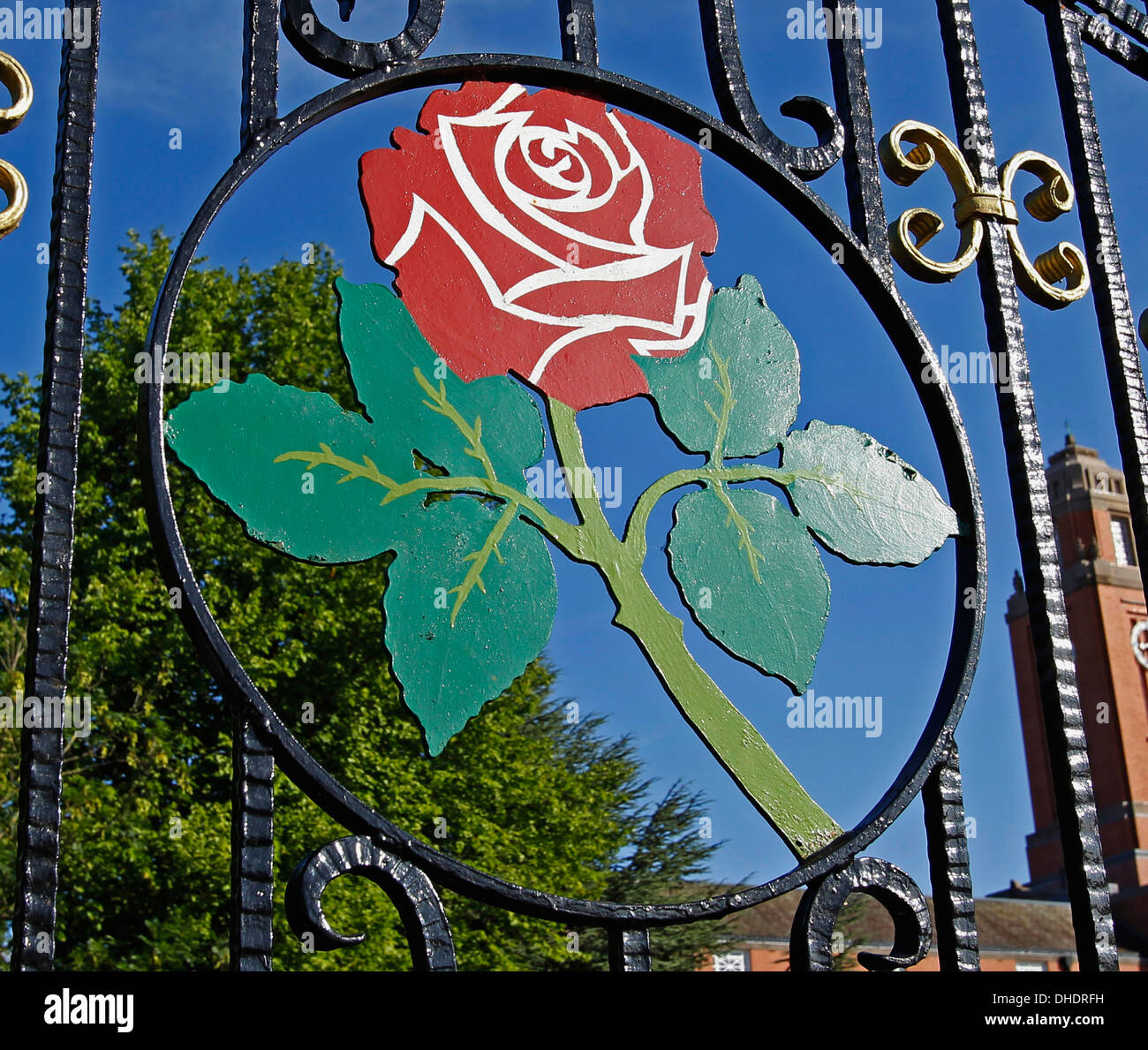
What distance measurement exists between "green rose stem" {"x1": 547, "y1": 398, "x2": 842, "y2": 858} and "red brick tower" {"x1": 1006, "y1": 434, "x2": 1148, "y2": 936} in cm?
4466

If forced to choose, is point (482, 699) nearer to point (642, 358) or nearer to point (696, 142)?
point (642, 358)

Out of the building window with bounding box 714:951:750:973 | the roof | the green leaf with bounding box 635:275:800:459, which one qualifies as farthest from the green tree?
the roof

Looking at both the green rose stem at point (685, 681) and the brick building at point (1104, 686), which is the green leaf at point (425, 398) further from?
the brick building at point (1104, 686)

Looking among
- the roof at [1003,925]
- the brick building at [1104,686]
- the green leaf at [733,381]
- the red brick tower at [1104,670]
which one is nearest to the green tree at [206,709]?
the green leaf at [733,381]

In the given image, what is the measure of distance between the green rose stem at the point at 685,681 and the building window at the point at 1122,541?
52167 millimetres

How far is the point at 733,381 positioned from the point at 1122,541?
53394 mm

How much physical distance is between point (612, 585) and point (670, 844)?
16.0 m

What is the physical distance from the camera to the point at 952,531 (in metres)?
2.88

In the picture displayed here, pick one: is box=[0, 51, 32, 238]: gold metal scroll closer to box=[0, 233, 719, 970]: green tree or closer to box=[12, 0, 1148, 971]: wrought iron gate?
box=[12, 0, 1148, 971]: wrought iron gate

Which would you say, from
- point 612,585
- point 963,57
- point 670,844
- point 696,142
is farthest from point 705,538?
point 670,844

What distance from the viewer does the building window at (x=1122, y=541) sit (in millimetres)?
50812

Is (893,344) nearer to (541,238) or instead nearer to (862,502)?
(862,502)

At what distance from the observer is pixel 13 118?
2.27 metres

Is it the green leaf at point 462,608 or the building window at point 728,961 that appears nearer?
the green leaf at point 462,608
